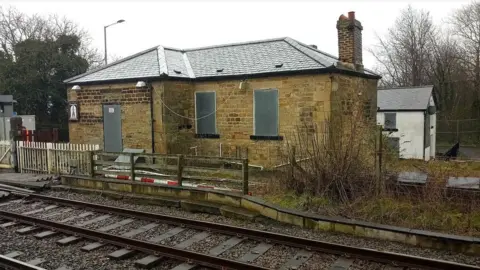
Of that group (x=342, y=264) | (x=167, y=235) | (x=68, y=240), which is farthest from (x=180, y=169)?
(x=342, y=264)

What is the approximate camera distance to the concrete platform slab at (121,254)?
655 centimetres

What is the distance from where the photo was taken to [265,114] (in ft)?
48.3

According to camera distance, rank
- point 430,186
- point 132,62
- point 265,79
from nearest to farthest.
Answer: point 430,186 → point 265,79 → point 132,62

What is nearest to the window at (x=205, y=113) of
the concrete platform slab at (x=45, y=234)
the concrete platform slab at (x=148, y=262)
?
the concrete platform slab at (x=45, y=234)

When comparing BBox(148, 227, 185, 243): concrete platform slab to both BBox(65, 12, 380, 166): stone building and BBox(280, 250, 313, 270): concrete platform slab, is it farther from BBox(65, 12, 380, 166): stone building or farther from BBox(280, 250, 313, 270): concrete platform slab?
Answer: BBox(65, 12, 380, 166): stone building

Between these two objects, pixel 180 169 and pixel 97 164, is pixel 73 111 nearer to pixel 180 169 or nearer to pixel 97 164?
pixel 97 164

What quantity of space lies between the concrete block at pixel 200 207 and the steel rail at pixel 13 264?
14.1 feet

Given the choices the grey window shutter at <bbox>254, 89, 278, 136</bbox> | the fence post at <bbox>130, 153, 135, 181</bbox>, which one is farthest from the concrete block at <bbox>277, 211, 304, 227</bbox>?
the grey window shutter at <bbox>254, 89, 278, 136</bbox>

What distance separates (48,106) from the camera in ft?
102

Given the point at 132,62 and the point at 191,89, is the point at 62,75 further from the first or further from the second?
the point at 191,89

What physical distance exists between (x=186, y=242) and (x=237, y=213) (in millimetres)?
1918

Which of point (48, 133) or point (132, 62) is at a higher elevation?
point (132, 62)

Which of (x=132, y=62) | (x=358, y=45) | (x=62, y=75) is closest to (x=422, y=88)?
(x=358, y=45)

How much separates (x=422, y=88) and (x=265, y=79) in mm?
20305
